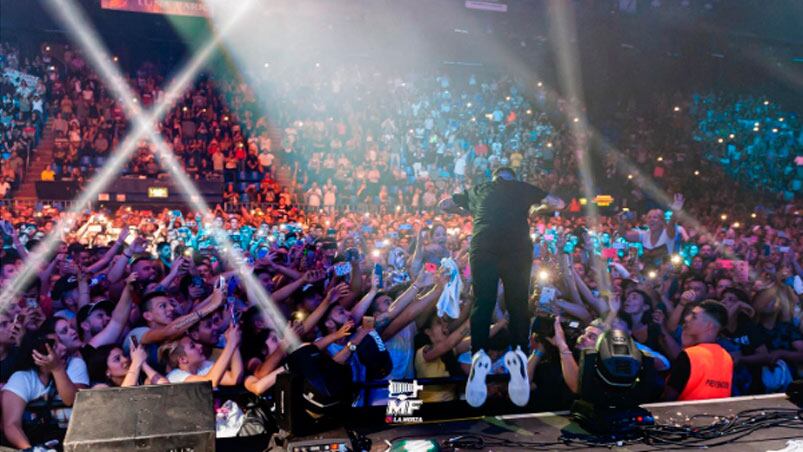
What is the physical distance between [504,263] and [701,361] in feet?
5.74

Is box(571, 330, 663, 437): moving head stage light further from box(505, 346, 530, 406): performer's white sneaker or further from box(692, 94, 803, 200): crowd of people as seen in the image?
box(692, 94, 803, 200): crowd of people

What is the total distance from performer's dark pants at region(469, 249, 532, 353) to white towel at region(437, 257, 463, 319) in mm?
122

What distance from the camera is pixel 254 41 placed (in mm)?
12562

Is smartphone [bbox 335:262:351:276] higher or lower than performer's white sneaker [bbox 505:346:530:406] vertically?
higher

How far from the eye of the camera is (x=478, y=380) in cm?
426

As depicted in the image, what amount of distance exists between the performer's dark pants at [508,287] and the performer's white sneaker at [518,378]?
0.07 meters

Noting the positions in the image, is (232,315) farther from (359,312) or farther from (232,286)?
(359,312)

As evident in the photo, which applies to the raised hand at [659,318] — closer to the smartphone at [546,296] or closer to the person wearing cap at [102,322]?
the smartphone at [546,296]

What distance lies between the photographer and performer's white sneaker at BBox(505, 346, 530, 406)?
4.26 metres

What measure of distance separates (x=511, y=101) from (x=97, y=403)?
10.2m

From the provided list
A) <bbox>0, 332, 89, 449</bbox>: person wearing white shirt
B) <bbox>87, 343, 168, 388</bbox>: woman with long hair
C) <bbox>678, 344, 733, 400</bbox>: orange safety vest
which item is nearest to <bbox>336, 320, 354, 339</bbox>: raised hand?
<bbox>87, 343, 168, 388</bbox>: woman with long hair

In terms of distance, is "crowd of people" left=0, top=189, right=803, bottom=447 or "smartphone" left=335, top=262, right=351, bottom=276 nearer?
"crowd of people" left=0, top=189, right=803, bottom=447

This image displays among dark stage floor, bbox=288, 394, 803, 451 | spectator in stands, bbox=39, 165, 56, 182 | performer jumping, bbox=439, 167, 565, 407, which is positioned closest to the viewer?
dark stage floor, bbox=288, 394, 803, 451

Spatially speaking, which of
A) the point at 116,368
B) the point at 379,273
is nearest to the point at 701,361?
the point at 379,273
